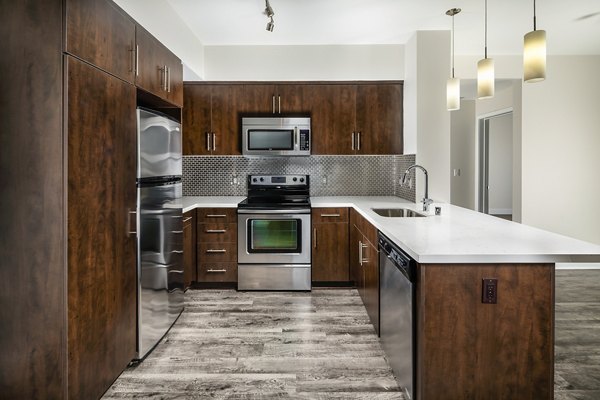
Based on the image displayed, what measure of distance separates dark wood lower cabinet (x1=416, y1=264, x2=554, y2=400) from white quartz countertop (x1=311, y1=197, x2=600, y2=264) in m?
0.05

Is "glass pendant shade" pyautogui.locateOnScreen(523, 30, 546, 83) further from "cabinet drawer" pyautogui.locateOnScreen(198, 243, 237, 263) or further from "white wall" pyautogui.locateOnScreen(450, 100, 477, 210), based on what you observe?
"white wall" pyautogui.locateOnScreen(450, 100, 477, 210)

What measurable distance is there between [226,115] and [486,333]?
3496 mm

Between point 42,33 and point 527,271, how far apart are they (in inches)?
89.2

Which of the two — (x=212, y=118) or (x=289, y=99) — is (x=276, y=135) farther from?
(x=212, y=118)

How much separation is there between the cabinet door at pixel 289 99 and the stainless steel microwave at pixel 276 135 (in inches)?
5.9

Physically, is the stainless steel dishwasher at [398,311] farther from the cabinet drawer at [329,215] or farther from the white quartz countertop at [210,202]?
the white quartz countertop at [210,202]

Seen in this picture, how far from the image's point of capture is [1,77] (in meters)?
1.87

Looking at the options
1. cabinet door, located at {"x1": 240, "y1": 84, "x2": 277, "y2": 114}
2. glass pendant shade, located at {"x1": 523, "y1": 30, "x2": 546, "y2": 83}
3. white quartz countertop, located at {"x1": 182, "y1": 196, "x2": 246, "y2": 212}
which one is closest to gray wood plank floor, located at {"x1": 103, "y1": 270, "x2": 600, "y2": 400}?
white quartz countertop, located at {"x1": 182, "y1": 196, "x2": 246, "y2": 212}

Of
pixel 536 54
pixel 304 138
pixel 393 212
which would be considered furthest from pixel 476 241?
pixel 304 138

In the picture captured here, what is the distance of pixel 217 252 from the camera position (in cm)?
441

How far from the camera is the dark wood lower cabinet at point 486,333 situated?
1.85 meters

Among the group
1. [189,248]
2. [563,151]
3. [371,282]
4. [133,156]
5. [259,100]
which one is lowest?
[371,282]

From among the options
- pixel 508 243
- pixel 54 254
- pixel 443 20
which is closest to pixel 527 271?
pixel 508 243

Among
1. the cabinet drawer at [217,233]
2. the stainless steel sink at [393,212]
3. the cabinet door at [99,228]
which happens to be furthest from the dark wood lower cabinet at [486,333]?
the cabinet drawer at [217,233]
